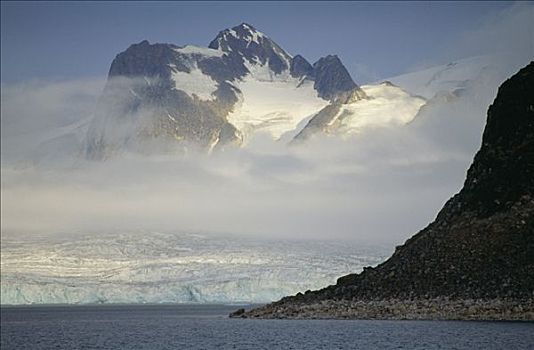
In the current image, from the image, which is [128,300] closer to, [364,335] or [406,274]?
[406,274]

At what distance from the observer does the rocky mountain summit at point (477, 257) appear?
104 meters

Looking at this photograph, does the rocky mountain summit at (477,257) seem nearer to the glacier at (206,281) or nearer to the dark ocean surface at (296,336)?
the dark ocean surface at (296,336)

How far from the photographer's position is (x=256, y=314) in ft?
432

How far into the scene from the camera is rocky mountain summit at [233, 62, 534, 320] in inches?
4109

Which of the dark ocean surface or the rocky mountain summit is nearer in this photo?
the dark ocean surface

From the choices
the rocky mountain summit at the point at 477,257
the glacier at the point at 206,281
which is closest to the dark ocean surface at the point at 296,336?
the rocky mountain summit at the point at 477,257

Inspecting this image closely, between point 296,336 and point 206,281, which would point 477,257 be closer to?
point 296,336

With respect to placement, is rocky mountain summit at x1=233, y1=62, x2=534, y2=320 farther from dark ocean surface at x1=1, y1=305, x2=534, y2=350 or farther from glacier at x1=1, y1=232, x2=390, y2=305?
glacier at x1=1, y1=232, x2=390, y2=305

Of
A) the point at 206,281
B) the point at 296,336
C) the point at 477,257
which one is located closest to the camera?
the point at 296,336

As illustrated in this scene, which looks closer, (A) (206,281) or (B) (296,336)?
(B) (296,336)

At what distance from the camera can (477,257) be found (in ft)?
356

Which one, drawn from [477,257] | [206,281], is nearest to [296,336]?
[477,257]

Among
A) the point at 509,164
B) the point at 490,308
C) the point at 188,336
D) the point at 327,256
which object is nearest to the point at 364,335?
the point at 490,308

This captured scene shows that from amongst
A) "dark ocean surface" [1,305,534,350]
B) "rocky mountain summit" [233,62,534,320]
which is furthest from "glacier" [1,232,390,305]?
"rocky mountain summit" [233,62,534,320]
